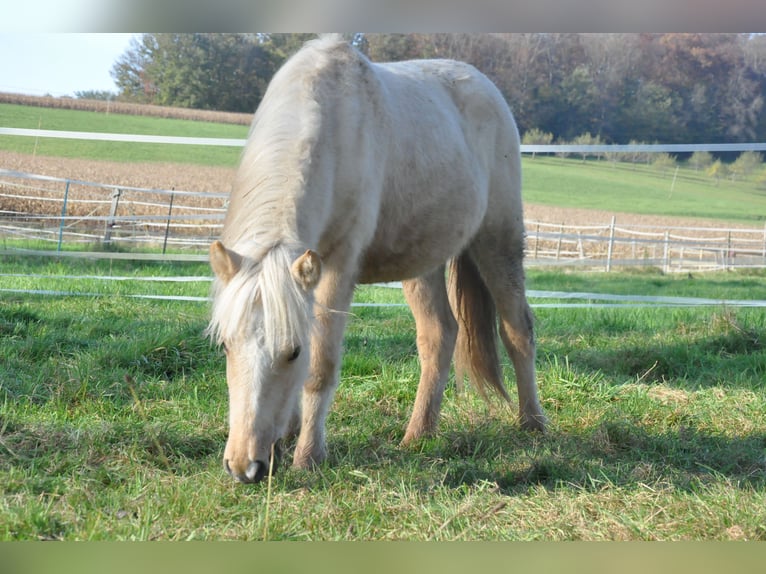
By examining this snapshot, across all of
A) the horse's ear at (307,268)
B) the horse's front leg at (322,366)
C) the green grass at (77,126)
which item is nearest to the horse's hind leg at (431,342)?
the horse's front leg at (322,366)

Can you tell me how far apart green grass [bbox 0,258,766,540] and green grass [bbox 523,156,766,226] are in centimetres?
564

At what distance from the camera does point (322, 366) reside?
3289 mm

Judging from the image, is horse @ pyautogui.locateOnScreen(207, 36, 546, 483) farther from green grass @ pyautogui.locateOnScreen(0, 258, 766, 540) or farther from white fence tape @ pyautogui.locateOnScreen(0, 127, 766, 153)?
white fence tape @ pyautogui.locateOnScreen(0, 127, 766, 153)

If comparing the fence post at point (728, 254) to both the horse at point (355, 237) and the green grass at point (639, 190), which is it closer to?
the green grass at point (639, 190)

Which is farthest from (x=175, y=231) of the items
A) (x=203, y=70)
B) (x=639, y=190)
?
(x=639, y=190)

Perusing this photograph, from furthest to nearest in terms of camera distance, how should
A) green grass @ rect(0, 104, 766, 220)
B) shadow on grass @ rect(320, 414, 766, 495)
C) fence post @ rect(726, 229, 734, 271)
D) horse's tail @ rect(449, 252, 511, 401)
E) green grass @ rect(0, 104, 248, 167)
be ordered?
fence post @ rect(726, 229, 734, 271) < green grass @ rect(0, 104, 766, 220) < green grass @ rect(0, 104, 248, 167) < horse's tail @ rect(449, 252, 511, 401) < shadow on grass @ rect(320, 414, 766, 495)

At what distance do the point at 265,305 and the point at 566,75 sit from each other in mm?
7251

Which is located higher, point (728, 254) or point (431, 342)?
point (728, 254)

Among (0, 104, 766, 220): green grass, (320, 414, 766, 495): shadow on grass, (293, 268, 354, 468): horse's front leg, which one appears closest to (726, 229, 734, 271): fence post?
(0, 104, 766, 220): green grass

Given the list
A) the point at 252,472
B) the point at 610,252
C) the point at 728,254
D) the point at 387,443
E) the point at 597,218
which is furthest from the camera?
the point at 597,218

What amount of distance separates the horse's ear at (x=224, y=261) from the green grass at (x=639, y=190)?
814cm

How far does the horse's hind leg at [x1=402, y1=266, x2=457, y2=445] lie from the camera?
13.1 ft

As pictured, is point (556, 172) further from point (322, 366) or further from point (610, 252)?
point (322, 366)
